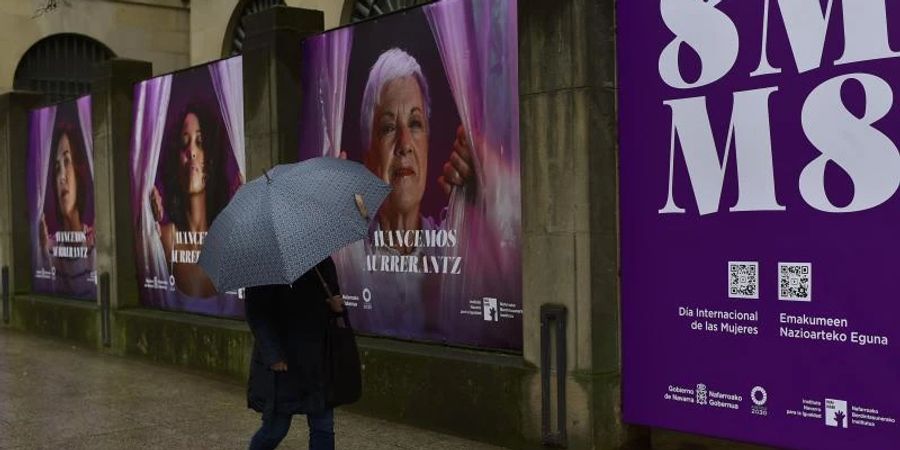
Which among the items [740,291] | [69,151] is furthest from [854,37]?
[69,151]

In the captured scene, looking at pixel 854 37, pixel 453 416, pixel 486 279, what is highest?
pixel 854 37

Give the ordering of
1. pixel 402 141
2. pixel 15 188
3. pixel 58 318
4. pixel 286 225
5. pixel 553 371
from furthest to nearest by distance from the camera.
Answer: pixel 15 188, pixel 58 318, pixel 402 141, pixel 553 371, pixel 286 225

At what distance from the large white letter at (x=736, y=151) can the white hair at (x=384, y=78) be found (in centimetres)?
234

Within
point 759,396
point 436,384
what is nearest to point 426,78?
point 436,384

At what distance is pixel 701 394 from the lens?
5793 millimetres

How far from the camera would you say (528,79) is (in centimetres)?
655

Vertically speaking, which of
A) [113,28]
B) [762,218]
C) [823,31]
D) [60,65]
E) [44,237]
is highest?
Answer: [113,28]

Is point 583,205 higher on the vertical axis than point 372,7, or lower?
lower

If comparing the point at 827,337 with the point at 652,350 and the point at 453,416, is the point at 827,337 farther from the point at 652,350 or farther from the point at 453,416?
the point at 453,416

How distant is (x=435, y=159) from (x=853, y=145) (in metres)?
3.22

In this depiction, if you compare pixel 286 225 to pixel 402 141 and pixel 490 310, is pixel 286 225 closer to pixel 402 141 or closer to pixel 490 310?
pixel 490 310

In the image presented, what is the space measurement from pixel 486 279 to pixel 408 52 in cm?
186

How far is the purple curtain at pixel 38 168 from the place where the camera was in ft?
44.5

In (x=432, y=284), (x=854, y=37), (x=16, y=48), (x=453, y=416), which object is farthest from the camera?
(x=16, y=48)
